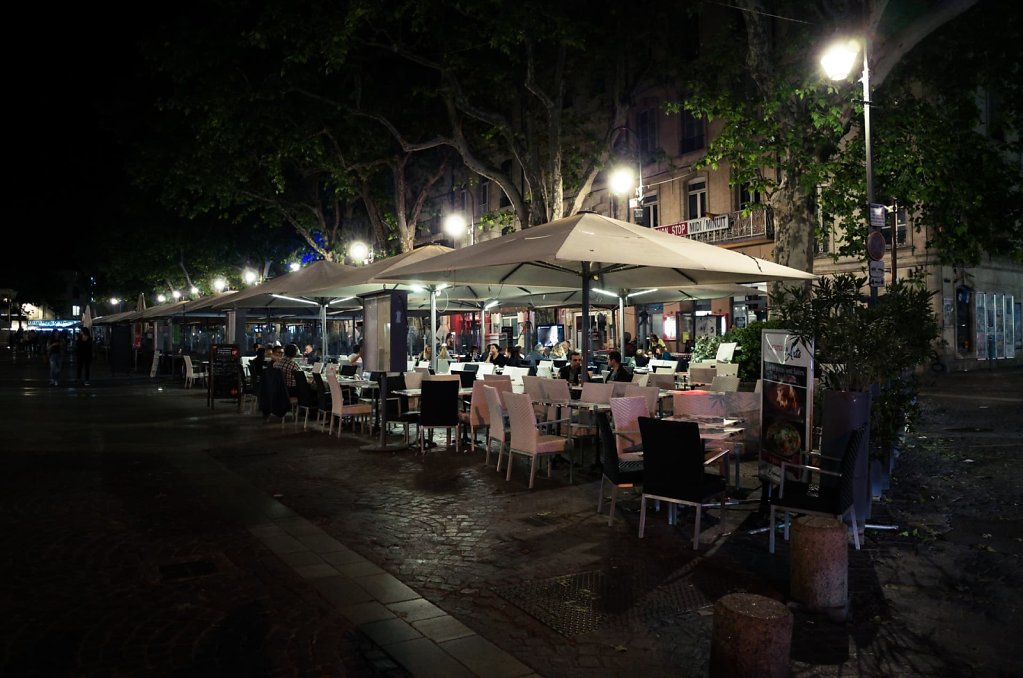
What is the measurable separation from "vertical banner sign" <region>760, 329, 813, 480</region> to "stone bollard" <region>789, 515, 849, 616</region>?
1709mm

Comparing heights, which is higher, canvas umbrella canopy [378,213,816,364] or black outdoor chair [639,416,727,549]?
canvas umbrella canopy [378,213,816,364]

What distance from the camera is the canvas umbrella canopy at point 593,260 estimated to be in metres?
7.59

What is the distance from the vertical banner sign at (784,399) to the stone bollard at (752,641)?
2950 millimetres

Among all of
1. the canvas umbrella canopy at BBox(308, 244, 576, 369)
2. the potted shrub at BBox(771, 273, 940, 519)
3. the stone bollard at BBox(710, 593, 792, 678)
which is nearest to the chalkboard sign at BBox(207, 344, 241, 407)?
the canvas umbrella canopy at BBox(308, 244, 576, 369)

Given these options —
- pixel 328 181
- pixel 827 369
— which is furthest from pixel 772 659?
pixel 328 181

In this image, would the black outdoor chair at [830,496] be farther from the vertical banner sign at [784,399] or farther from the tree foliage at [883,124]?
the tree foliage at [883,124]

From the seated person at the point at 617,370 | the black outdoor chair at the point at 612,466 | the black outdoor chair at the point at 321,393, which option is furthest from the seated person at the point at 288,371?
the black outdoor chair at the point at 612,466

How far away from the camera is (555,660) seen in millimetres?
3625

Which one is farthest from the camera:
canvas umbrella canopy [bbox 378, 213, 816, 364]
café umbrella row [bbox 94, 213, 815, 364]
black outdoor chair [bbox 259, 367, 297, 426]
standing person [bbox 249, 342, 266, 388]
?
standing person [bbox 249, 342, 266, 388]

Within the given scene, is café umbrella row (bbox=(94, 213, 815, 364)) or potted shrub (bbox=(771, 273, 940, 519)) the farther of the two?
café umbrella row (bbox=(94, 213, 815, 364))

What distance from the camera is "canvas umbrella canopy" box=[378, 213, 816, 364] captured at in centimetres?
759

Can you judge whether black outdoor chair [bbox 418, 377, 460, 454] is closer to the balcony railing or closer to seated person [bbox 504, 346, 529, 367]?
seated person [bbox 504, 346, 529, 367]

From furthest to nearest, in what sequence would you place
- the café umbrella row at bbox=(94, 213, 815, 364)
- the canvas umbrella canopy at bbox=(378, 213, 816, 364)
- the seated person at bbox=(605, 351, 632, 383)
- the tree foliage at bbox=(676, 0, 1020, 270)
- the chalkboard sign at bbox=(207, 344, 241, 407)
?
1. the chalkboard sign at bbox=(207, 344, 241, 407)
2. the tree foliage at bbox=(676, 0, 1020, 270)
3. the seated person at bbox=(605, 351, 632, 383)
4. the café umbrella row at bbox=(94, 213, 815, 364)
5. the canvas umbrella canopy at bbox=(378, 213, 816, 364)

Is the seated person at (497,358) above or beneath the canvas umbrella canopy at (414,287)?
beneath
